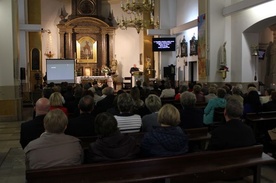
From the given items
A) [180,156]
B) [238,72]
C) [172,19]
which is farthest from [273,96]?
[172,19]

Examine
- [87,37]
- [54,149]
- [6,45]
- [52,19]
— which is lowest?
[54,149]

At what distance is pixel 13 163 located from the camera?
17.1ft

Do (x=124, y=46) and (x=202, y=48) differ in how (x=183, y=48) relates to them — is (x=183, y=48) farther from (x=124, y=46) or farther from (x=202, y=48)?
(x=124, y=46)

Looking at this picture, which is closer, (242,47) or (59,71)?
(242,47)

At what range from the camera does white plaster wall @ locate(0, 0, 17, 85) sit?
9391 millimetres

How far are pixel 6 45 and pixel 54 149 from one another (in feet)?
25.0

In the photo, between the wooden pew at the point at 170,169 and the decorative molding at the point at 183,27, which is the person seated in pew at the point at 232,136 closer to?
the wooden pew at the point at 170,169

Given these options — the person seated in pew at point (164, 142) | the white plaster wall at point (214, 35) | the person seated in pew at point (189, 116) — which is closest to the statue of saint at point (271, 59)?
the white plaster wall at point (214, 35)

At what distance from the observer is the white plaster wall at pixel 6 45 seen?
939cm

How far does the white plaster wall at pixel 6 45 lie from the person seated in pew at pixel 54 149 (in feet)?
23.7

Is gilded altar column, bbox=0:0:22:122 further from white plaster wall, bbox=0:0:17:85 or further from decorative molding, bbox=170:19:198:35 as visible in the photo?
decorative molding, bbox=170:19:198:35

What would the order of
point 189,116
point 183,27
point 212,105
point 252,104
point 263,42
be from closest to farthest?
point 189,116
point 212,105
point 252,104
point 263,42
point 183,27

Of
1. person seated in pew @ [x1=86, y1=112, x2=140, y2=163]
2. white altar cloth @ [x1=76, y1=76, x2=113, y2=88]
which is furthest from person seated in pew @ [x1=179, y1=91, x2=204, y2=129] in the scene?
white altar cloth @ [x1=76, y1=76, x2=113, y2=88]

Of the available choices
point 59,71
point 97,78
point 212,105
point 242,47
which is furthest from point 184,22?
point 212,105
